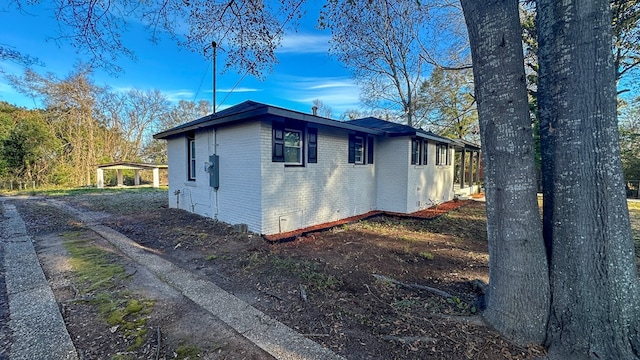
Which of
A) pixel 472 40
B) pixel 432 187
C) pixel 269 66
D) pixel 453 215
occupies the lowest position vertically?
pixel 453 215

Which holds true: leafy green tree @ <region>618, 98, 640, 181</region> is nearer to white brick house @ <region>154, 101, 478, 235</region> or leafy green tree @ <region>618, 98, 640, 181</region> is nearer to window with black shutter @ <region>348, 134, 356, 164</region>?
white brick house @ <region>154, 101, 478, 235</region>

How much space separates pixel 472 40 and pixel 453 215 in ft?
27.7

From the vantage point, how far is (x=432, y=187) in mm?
11359

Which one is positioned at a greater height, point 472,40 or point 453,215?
point 472,40

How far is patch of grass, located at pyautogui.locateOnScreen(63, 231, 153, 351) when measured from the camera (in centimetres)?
269

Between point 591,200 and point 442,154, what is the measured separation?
10.8 meters

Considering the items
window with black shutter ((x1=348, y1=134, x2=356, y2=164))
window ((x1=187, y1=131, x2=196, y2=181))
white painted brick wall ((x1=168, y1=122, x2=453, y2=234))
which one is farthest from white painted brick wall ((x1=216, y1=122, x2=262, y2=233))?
window with black shutter ((x1=348, y1=134, x2=356, y2=164))

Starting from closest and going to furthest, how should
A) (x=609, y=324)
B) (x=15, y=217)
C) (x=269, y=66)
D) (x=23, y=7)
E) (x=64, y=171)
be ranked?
(x=609, y=324) → (x=23, y=7) → (x=269, y=66) → (x=15, y=217) → (x=64, y=171)

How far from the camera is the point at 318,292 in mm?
3551

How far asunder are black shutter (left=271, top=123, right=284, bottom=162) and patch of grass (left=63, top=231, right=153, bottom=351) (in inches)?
142

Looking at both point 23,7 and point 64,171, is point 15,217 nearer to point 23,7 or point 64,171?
point 23,7

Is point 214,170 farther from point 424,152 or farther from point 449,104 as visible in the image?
point 449,104

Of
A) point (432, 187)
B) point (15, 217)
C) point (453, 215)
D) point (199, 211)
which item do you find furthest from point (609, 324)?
point (15, 217)

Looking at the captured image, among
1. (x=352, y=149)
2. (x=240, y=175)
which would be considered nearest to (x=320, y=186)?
(x=352, y=149)
